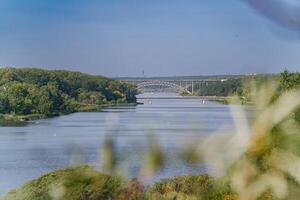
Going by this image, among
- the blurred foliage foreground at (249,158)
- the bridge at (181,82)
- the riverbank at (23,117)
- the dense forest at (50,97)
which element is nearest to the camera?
the blurred foliage foreground at (249,158)

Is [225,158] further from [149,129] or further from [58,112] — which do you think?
[58,112]

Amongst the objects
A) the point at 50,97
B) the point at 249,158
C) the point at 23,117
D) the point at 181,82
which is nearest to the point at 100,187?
the point at 249,158

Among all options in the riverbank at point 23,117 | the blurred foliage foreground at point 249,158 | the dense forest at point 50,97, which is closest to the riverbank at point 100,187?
the blurred foliage foreground at point 249,158

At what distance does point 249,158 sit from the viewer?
14.9 inches

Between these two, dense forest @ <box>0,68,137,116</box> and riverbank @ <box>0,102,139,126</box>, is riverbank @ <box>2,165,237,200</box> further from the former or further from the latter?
dense forest @ <box>0,68,137,116</box>

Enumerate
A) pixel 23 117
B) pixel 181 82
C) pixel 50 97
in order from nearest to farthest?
pixel 181 82
pixel 23 117
pixel 50 97

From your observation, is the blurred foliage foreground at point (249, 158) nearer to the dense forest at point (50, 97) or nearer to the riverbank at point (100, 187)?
the riverbank at point (100, 187)

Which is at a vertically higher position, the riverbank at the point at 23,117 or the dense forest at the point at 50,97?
the dense forest at the point at 50,97

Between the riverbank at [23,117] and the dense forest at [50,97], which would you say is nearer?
the riverbank at [23,117]

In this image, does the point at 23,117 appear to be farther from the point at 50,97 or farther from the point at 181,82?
the point at 181,82

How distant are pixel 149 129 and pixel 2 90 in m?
29.6

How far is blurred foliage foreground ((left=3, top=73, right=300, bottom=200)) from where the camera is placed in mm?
356

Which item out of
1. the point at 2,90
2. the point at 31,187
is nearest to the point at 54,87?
the point at 2,90

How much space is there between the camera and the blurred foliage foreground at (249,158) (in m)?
0.36
